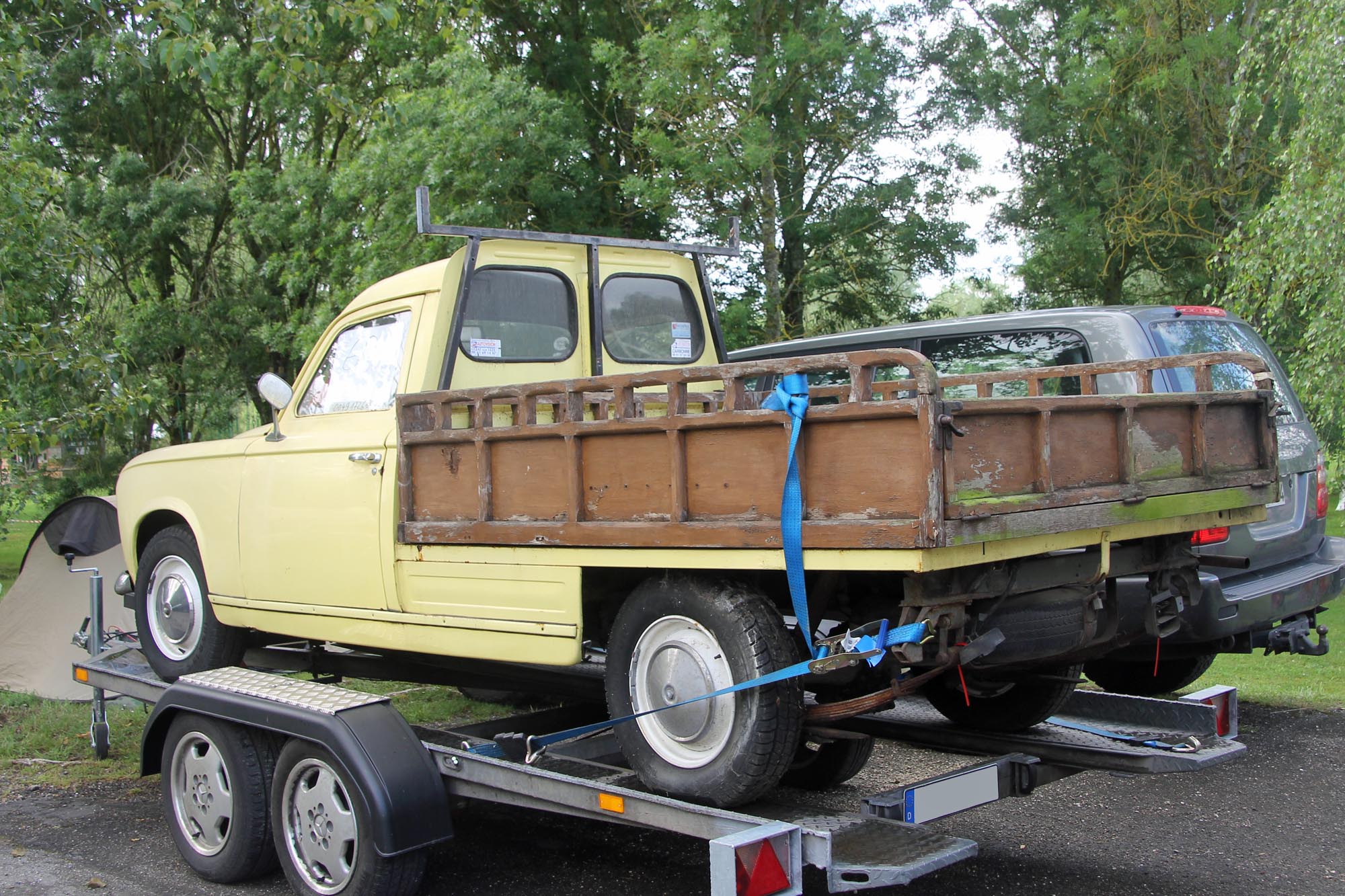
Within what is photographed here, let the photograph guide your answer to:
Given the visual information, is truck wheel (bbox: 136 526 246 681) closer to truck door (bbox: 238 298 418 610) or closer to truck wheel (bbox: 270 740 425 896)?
truck door (bbox: 238 298 418 610)

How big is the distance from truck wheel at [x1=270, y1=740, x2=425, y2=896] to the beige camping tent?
4.29m

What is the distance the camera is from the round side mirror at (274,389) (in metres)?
5.33

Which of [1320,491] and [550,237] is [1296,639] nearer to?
[1320,491]

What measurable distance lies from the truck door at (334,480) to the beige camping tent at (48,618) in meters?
3.26

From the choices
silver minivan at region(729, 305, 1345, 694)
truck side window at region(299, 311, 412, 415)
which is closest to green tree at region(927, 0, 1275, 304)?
silver minivan at region(729, 305, 1345, 694)

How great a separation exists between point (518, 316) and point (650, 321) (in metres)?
0.78

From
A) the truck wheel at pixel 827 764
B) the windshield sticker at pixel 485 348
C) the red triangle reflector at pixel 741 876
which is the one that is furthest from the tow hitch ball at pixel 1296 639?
the windshield sticker at pixel 485 348

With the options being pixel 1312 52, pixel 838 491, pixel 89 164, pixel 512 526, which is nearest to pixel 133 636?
pixel 512 526

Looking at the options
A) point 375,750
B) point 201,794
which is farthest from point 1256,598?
point 201,794

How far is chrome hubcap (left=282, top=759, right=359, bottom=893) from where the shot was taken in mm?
4270

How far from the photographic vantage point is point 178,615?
6.11 metres

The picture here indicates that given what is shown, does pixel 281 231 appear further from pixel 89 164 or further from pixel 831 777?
pixel 831 777

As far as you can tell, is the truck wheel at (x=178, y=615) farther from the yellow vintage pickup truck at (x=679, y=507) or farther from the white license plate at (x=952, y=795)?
the white license plate at (x=952, y=795)

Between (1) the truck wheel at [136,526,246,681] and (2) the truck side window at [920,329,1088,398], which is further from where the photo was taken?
(2) the truck side window at [920,329,1088,398]
